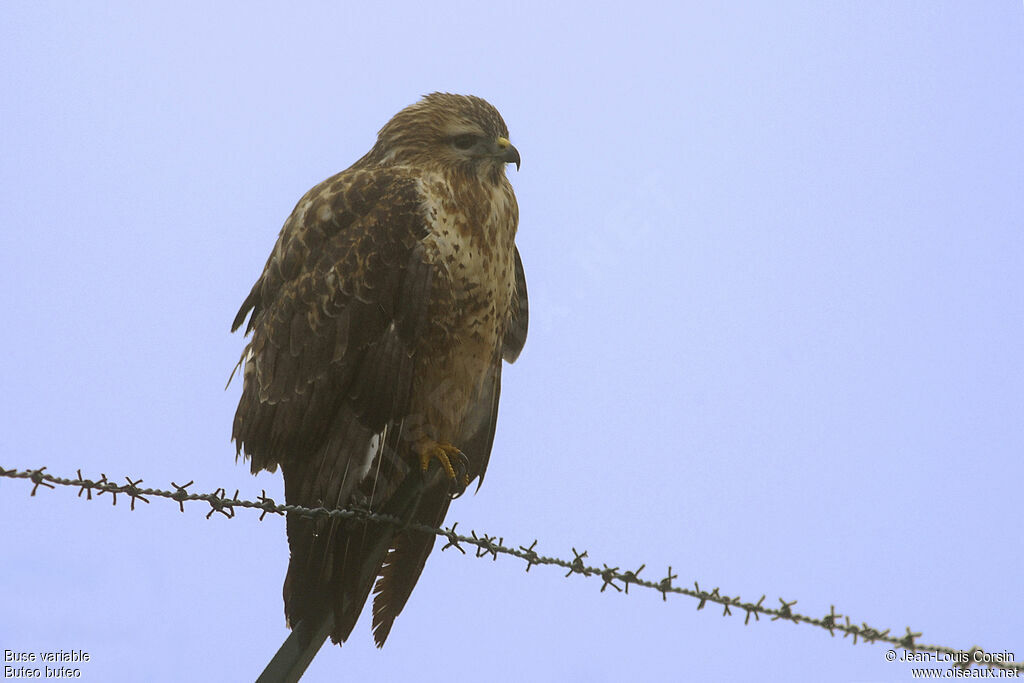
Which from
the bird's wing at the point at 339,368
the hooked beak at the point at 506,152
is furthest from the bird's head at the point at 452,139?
the bird's wing at the point at 339,368

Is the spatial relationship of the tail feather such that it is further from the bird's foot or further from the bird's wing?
the bird's wing

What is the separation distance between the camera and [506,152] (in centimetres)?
417

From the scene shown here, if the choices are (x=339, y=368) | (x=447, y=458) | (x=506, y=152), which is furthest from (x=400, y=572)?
(x=506, y=152)

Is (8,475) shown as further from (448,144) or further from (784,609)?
(448,144)

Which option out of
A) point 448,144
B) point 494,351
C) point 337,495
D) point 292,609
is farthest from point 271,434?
point 448,144

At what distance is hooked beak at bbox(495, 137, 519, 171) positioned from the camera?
4168 mm

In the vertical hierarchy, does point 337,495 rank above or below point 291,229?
below

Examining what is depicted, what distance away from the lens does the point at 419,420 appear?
13.1 ft

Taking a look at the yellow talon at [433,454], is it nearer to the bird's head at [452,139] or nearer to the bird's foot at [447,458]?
the bird's foot at [447,458]

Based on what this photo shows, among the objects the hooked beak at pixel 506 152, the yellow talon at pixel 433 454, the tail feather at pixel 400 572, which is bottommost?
the tail feather at pixel 400 572

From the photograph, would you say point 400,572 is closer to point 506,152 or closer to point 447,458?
point 447,458

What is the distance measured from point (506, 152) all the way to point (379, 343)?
0.95m

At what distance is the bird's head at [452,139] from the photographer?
13.7ft

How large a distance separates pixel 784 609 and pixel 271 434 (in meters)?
1.99
